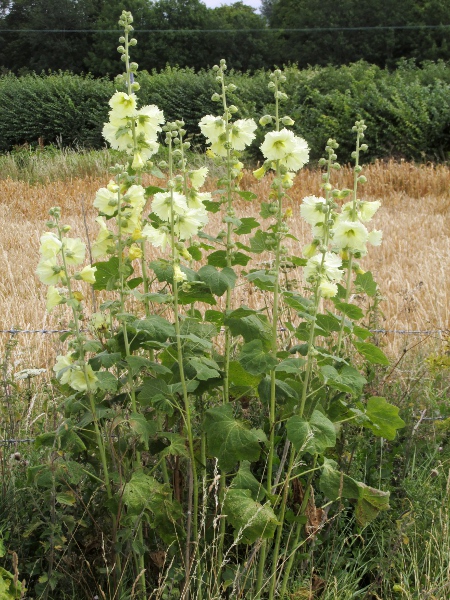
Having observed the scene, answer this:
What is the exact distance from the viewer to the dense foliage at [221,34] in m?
44.3

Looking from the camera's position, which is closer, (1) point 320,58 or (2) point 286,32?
(1) point 320,58

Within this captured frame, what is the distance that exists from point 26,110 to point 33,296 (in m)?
19.6

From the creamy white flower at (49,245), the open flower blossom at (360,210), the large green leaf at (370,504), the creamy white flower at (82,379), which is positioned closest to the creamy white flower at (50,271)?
the creamy white flower at (49,245)

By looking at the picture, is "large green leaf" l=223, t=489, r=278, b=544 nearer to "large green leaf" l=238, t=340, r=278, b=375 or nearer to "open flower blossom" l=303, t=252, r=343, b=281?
"large green leaf" l=238, t=340, r=278, b=375

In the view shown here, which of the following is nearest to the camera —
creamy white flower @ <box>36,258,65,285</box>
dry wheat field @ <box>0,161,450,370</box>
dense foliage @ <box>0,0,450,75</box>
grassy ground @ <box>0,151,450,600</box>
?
creamy white flower @ <box>36,258,65,285</box>

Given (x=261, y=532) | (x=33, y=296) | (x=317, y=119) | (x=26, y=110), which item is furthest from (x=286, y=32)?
(x=261, y=532)

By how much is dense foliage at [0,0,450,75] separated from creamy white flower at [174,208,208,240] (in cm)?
4224

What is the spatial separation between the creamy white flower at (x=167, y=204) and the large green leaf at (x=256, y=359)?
39 cm

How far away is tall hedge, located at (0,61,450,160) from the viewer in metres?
13.8

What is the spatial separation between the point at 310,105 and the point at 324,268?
628 inches

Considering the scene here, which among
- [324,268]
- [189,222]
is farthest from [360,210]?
[189,222]

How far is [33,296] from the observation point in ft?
17.3

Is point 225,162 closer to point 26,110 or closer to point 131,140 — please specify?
point 131,140

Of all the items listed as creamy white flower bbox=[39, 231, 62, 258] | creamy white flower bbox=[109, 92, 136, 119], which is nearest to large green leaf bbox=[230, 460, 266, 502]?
creamy white flower bbox=[39, 231, 62, 258]
